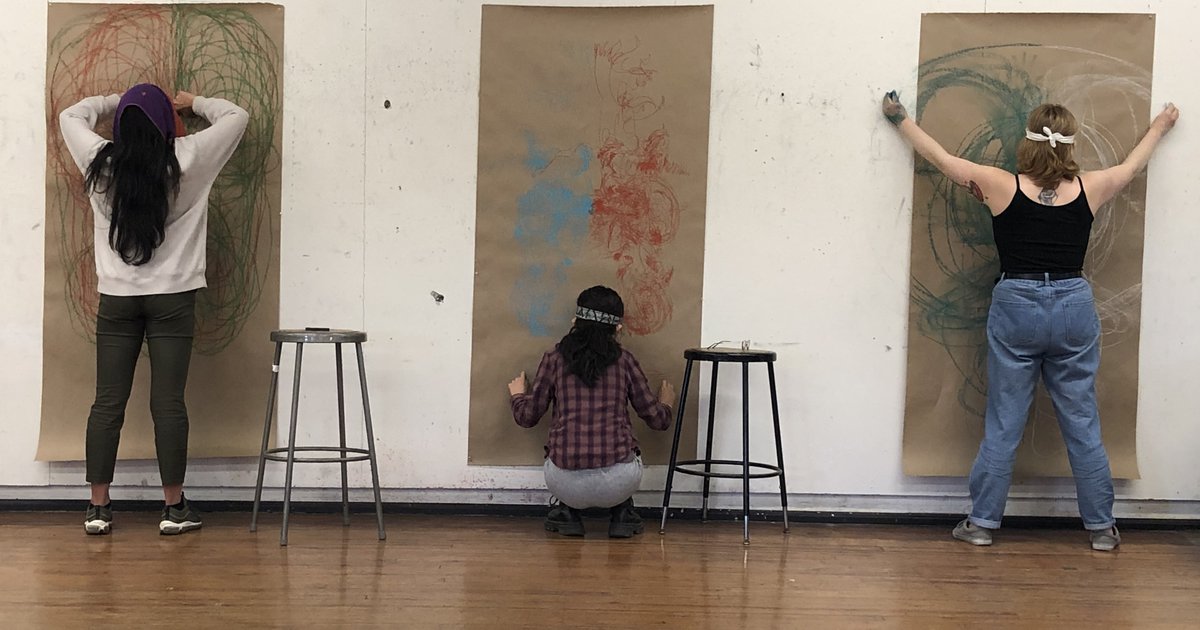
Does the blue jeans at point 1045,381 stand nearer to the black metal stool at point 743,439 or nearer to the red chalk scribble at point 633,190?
the black metal stool at point 743,439

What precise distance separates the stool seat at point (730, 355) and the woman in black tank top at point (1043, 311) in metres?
0.81

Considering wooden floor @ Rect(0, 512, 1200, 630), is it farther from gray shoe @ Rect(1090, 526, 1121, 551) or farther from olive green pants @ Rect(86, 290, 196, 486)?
olive green pants @ Rect(86, 290, 196, 486)

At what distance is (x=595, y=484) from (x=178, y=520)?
1.41 metres

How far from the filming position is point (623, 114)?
381cm

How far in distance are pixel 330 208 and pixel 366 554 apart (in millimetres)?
1288

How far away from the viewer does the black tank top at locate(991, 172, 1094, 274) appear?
3504 mm

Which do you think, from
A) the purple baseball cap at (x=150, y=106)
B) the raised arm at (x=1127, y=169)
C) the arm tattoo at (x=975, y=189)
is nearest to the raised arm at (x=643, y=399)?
the arm tattoo at (x=975, y=189)

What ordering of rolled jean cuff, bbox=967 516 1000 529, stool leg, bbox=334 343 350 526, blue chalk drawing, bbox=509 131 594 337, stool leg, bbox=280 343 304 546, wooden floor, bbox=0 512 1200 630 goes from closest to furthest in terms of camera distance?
wooden floor, bbox=0 512 1200 630 < stool leg, bbox=280 343 304 546 < rolled jean cuff, bbox=967 516 1000 529 < stool leg, bbox=334 343 350 526 < blue chalk drawing, bbox=509 131 594 337

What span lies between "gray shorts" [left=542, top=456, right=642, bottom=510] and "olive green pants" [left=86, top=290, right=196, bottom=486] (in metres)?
1.28

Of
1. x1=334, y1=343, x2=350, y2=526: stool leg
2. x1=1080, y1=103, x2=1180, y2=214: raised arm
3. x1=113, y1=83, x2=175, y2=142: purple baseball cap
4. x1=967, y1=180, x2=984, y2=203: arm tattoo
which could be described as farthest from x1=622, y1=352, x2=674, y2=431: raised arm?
x1=113, y1=83, x2=175, y2=142: purple baseball cap

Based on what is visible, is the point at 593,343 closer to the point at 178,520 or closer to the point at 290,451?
the point at 290,451

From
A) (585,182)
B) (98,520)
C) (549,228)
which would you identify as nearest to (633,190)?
(585,182)

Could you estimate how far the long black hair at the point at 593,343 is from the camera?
352cm

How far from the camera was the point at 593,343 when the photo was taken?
3.54 metres
